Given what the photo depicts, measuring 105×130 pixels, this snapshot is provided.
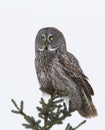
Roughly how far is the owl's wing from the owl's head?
0.92ft

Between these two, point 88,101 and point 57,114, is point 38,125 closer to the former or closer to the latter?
point 57,114

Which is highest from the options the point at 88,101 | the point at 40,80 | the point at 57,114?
the point at 57,114

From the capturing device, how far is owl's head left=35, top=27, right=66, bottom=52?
23.1 feet

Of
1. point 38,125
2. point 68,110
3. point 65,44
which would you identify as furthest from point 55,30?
point 38,125

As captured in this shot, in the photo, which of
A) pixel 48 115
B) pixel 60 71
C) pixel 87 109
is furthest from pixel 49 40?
pixel 48 115

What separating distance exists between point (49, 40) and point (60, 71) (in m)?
0.74

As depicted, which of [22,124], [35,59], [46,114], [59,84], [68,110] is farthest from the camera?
[35,59]

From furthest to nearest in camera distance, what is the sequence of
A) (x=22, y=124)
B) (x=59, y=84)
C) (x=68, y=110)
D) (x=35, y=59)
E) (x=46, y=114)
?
(x=35, y=59)
(x=59, y=84)
(x=68, y=110)
(x=46, y=114)
(x=22, y=124)

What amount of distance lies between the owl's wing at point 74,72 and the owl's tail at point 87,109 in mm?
173

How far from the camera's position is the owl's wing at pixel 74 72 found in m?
6.88

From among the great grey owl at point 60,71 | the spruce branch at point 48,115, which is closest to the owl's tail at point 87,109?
the great grey owl at point 60,71

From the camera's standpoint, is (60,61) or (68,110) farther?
(60,61)

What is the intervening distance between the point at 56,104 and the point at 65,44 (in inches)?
147

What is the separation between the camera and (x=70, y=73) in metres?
6.91
